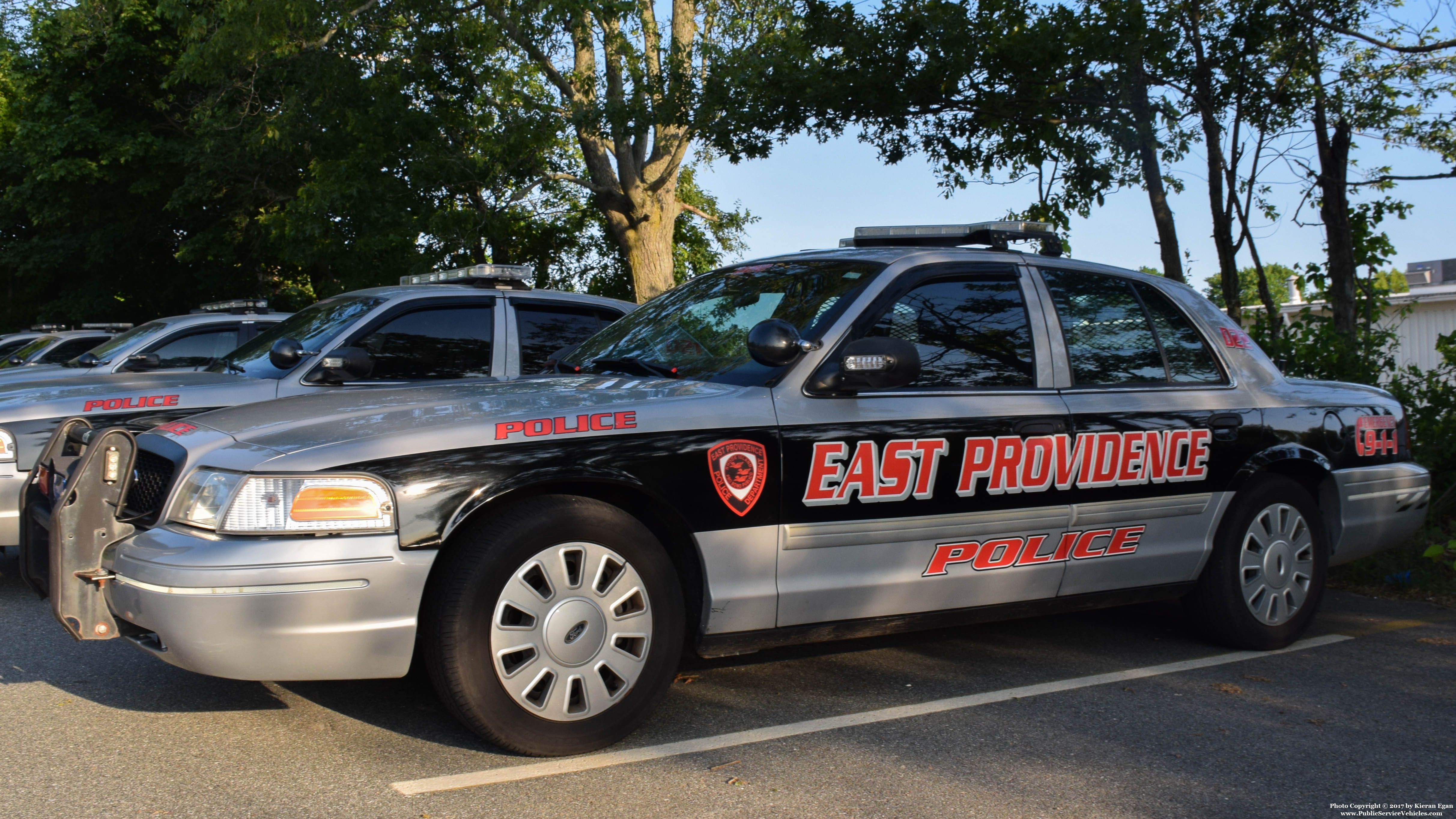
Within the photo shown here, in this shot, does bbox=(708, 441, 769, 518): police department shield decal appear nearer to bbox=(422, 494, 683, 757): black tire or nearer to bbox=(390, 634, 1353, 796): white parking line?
bbox=(422, 494, 683, 757): black tire

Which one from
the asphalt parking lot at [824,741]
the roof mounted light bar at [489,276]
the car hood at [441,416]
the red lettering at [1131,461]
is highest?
the roof mounted light bar at [489,276]

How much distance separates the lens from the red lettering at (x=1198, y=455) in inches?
198

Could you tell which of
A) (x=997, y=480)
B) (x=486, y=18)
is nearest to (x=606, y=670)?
(x=997, y=480)

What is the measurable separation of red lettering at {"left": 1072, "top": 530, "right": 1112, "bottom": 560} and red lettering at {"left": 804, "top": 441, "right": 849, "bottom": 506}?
3.78 ft

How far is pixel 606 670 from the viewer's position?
3.83m

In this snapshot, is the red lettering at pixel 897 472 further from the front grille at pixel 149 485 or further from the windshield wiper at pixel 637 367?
the front grille at pixel 149 485

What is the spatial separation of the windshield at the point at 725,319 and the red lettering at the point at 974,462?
0.70 metres

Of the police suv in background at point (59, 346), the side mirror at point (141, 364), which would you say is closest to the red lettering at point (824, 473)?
the side mirror at point (141, 364)

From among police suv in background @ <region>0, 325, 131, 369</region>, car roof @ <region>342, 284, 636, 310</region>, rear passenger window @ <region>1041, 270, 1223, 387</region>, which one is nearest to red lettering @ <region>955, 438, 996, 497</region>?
rear passenger window @ <region>1041, 270, 1223, 387</region>

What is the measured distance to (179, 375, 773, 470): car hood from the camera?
11.8 feet

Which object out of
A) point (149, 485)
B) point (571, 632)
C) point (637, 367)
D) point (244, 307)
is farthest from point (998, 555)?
point (244, 307)

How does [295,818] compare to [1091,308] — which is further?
[1091,308]

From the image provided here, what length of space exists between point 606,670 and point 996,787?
4.11 ft

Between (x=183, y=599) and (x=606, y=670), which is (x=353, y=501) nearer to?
(x=183, y=599)
